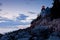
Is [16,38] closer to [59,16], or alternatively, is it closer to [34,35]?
[34,35]

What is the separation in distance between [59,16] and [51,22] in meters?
4.17

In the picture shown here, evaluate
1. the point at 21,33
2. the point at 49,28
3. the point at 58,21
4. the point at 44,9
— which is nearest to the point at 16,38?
the point at 21,33

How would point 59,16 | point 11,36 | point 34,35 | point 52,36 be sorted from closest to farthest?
point 52,36 → point 34,35 → point 11,36 → point 59,16

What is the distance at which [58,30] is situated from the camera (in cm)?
6475

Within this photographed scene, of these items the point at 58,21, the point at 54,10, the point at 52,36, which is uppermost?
the point at 54,10

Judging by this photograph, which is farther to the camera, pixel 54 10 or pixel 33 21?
pixel 33 21

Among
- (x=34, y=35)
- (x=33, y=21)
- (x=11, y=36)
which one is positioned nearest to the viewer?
(x=34, y=35)

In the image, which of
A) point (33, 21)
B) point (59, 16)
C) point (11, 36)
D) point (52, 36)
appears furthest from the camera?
point (33, 21)

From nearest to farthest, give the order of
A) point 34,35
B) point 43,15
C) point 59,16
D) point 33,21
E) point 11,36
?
1. point 34,35
2. point 11,36
3. point 59,16
4. point 43,15
5. point 33,21

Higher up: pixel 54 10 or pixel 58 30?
pixel 54 10

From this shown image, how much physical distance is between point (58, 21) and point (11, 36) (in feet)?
54.1

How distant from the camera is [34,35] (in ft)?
212

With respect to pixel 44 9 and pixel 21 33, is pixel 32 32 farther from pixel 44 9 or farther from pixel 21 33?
pixel 44 9

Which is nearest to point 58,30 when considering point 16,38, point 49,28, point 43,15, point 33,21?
point 49,28
